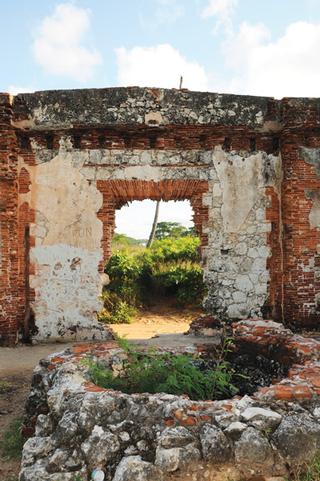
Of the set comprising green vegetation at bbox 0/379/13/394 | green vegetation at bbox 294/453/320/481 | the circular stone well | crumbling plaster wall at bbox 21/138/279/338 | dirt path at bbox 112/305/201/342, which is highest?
crumbling plaster wall at bbox 21/138/279/338

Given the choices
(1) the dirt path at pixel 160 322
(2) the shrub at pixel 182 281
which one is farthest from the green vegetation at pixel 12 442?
(2) the shrub at pixel 182 281

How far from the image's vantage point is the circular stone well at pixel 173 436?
266 centimetres

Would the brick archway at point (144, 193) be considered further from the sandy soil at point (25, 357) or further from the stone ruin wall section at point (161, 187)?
the sandy soil at point (25, 357)

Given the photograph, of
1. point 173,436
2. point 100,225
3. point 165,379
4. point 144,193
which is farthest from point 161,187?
point 173,436

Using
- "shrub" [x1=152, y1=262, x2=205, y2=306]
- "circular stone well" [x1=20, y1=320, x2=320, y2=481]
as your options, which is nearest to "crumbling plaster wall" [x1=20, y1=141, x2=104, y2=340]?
"circular stone well" [x1=20, y1=320, x2=320, y2=481]

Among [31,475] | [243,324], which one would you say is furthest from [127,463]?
[243,324]

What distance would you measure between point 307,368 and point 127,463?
1.69 meters

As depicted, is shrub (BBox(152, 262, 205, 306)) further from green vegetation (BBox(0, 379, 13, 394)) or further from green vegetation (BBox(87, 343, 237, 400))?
green vegetation (BBox(87, 343, 237, 400))

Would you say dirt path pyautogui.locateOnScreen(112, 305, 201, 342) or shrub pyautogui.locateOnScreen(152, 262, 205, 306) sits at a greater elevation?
shrub pyautogui.locateOnScreen(152, 262, 205, 306)

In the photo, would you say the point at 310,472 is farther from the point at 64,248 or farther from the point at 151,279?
the point at 151,279

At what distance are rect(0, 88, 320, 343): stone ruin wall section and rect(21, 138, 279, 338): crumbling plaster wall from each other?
0.02 meters

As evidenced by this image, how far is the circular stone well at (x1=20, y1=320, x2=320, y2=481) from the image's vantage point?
2664mm

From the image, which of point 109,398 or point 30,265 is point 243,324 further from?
point 30,265

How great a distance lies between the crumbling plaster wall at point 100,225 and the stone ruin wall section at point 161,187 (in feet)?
0.05
